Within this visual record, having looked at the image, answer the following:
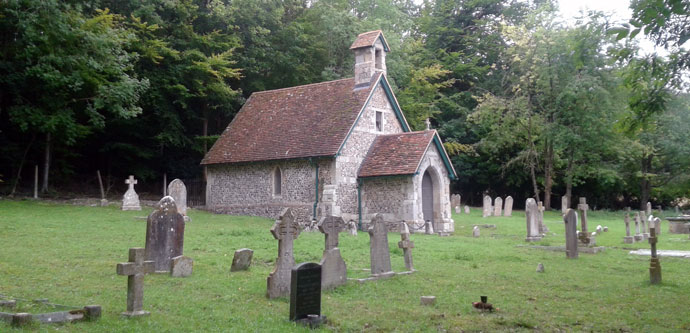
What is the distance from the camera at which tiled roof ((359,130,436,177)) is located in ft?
78.5

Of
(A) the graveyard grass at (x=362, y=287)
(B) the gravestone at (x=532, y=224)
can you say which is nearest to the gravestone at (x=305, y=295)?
(A) the graveyard grass at (x=362, y=287)

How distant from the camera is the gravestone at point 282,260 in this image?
9398 mm

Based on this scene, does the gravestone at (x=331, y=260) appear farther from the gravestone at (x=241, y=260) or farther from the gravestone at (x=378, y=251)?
the gravestone at (x=241, y=260)

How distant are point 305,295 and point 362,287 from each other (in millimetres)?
2869

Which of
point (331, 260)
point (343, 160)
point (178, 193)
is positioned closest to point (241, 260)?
point (331, 260)

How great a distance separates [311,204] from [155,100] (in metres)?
12.8

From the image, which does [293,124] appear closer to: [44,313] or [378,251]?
[378,251]

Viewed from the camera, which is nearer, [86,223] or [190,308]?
[190,308]

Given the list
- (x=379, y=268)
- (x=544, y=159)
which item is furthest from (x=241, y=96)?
(x=379, y=268)

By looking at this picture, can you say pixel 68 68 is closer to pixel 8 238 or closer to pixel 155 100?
pixel 155 100

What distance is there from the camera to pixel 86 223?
19.6 m

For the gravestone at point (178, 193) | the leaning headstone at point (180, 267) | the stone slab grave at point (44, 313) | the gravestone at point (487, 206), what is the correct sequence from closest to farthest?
the stone slab grave at point (44, 313) < the leaning headstone at point (180, 267) < the gravestone at point (178, 193) < the gravestone at point (487, 206)

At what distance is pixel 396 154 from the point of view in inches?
983

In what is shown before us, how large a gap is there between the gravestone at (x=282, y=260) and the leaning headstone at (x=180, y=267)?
2468 millimetres
